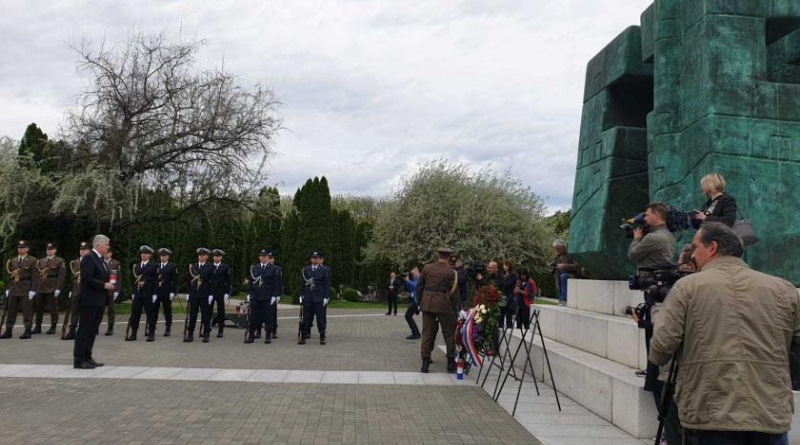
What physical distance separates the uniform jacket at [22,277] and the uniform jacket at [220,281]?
360 centimetres

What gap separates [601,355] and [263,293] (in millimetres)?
7780

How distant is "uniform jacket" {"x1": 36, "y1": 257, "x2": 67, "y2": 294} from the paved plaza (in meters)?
2.51

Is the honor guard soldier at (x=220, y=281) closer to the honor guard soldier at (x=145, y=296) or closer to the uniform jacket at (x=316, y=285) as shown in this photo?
the honor guard soldier at (x=145, y=296)

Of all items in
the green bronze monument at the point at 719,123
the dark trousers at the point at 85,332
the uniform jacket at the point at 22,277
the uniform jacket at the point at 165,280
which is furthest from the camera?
the uniform jacket at the point at 165,280

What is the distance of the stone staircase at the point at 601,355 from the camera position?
19.0 ft

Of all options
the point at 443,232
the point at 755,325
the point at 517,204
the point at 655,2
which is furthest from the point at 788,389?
the point at 517,204

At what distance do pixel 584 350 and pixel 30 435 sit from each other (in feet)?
20.7

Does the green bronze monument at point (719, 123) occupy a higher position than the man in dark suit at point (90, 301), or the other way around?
the green bronze monument at point (719, 123)

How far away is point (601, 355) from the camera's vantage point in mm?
7789

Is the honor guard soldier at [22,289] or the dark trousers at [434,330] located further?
the honor guard soldier at [22,289]

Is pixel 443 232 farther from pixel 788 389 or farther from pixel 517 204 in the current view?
pixel 788 389

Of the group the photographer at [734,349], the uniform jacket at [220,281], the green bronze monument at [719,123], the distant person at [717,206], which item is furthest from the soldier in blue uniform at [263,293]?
the photographer at [734,349]

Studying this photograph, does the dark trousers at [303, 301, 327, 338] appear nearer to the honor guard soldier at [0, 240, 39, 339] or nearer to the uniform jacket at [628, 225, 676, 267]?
the honor guard soldier at [0, 240, 39, 339]

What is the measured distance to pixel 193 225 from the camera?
2108 centimetres
